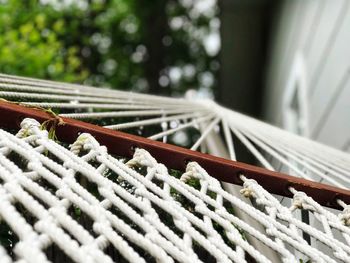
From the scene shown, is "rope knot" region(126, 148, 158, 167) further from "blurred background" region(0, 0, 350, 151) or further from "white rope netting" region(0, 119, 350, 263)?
"blurred background" region(0, 0, 350, 151)

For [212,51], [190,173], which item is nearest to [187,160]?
[190,173]

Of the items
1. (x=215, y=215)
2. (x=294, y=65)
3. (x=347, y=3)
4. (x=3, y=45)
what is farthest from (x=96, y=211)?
(x=3, y=45)

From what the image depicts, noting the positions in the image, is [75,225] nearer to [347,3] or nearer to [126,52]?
[347,3]

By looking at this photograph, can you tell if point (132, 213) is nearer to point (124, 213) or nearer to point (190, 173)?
point (124, 213)

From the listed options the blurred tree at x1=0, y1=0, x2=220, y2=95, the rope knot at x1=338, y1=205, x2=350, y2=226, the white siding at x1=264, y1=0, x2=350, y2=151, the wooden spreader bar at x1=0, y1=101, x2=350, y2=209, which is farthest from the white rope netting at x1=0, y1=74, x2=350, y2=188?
the blurred tree at x1=0, y1=0, x2=220, y2=95

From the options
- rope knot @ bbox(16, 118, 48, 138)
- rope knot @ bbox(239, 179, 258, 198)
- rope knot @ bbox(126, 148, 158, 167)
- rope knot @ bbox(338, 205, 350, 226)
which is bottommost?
rope knot @ bbox(338, 205, 350, 226)

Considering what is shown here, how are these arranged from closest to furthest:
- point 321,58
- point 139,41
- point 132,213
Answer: point 132,213 < point 321,58 < point 139,41

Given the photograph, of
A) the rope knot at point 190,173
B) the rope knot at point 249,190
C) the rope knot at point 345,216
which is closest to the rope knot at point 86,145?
the rope knot at point 190,173
